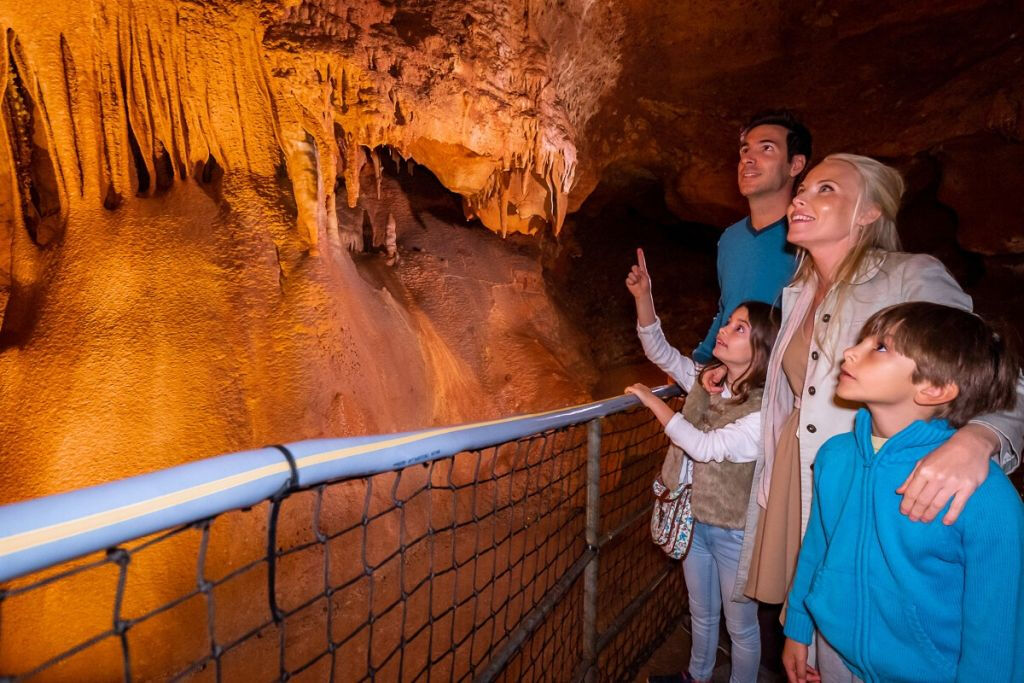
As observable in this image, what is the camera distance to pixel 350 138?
3850 millimetres

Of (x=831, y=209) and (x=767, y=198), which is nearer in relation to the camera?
(x=831, y=209)

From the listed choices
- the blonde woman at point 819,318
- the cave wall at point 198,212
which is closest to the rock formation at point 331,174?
the cave wall at point 198,212

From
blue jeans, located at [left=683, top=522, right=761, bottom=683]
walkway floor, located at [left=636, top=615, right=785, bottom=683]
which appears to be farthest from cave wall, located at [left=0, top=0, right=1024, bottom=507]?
blue jeans, located at [left=683, top=522, right=761, bottom=683]

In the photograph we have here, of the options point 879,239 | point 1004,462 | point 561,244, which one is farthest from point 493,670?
point 561,244

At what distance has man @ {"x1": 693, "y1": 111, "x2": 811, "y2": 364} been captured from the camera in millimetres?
2508

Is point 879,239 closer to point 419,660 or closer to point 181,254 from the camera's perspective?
point 419,660

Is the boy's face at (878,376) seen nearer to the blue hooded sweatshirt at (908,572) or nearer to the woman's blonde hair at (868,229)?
the blue hooded sweatshirt at (908,572)

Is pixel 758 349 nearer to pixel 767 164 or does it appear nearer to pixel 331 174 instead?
pixel 767 164

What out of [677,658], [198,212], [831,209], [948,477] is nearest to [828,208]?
[831,209]

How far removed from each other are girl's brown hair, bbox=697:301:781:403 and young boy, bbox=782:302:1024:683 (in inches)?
28.7

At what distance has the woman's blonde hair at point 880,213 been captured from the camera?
1.67 m

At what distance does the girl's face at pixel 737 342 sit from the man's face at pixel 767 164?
2.12 feet

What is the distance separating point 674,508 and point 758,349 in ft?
2.38

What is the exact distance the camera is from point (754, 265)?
8.39 ft
